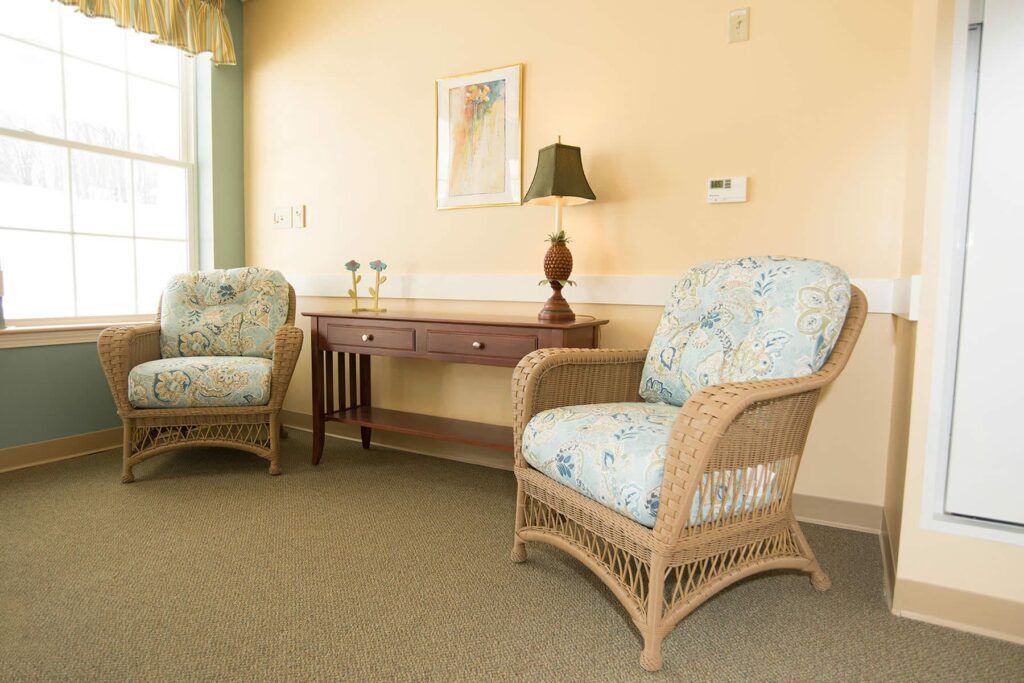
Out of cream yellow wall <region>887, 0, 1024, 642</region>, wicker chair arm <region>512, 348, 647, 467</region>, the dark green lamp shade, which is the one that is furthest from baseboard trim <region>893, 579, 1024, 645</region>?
the dark green lamp shade

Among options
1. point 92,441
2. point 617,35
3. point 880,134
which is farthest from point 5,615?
point 880,134

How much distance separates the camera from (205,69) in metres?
3.26

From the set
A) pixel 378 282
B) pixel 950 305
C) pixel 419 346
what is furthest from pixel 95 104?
pixel 950 305

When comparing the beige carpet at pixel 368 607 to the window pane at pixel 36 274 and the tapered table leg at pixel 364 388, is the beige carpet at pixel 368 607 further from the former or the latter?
the window pane at pixel 36 274

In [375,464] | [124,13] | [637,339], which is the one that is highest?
[124,13]

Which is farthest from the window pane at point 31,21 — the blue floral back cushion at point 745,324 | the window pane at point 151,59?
the blue floral back cushion at point 745,324

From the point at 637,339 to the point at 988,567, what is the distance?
1.27 metres

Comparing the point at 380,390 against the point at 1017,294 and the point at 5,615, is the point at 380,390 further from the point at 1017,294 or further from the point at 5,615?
the point at 1017,294

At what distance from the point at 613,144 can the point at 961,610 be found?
1828mm

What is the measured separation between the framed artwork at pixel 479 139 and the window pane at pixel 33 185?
1761mm

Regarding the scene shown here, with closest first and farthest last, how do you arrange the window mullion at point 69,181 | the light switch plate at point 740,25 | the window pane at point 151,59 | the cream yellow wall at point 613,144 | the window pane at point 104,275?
the cream yellow wall at point 613,144 → the light switch plate at point 740,25 → the window mullion at point 69,181 → the window pane at point 104,275 → the window pane at point 151,59

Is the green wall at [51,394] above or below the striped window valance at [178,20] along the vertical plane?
below

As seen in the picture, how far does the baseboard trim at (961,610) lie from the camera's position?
1.36m

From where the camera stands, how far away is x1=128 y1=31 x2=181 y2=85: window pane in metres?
3.05
